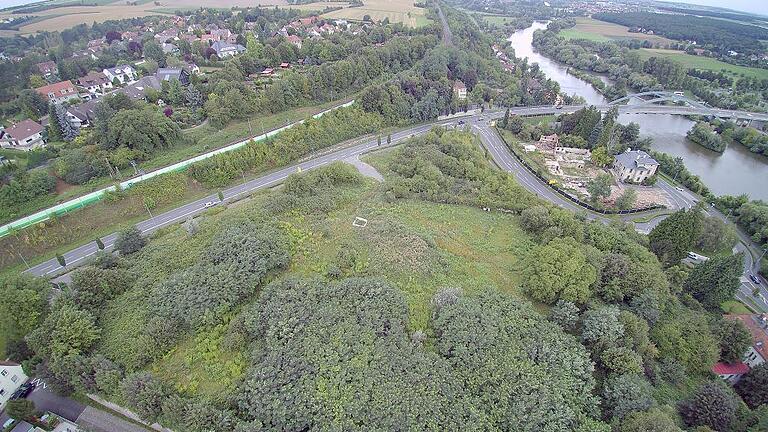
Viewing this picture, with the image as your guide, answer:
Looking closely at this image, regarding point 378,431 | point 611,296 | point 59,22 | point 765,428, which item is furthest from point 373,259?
point 59,22

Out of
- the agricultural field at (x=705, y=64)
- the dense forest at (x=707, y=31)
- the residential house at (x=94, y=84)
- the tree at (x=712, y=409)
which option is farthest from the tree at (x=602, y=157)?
the dense forest at (x=707, y=31)

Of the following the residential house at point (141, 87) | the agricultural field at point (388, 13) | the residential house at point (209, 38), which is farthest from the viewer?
the agricultural field at point (388, 13)

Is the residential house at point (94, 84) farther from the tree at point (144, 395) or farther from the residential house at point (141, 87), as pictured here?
the tree at point (144, 395)

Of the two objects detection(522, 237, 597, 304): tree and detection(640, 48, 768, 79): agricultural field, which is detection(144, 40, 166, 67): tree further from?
detection(640, 48, 768, 79): agricultural field

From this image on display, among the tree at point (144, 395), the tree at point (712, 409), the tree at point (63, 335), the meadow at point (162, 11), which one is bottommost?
the tree at point (712, 409)

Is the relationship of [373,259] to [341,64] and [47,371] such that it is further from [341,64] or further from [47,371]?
[341,64]

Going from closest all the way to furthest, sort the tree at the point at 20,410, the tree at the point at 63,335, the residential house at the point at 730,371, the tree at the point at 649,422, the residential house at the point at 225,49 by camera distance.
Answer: the tree at the point at 649,422, the tree at the point at 20,410, the tree at the point at 63,335, the residential house at the point at 730,371, the residential house at the point at 225,49

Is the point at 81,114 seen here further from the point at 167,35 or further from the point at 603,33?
the point at 603,33

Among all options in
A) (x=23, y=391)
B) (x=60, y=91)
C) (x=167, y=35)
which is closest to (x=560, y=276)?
(x=23, y=391)
